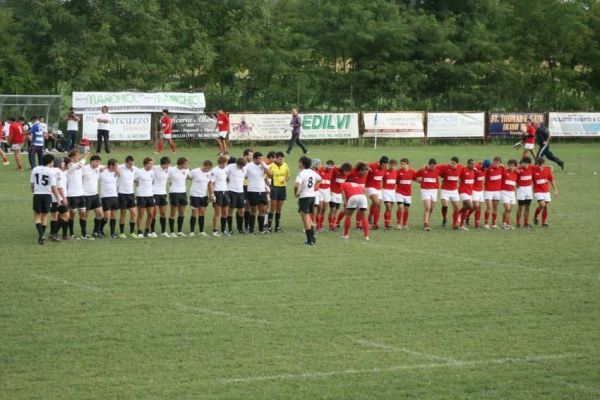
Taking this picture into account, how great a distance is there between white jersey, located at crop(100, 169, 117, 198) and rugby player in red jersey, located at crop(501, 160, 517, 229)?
8947 mm

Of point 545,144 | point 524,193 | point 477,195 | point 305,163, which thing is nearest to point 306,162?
point 305,163

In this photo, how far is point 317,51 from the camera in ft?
187

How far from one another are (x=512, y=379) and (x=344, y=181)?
1198 centimetres

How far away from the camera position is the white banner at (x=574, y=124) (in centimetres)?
5066

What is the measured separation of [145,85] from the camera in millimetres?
50594

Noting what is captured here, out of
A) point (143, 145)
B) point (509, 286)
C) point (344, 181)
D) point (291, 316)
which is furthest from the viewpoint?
point (143, 145)

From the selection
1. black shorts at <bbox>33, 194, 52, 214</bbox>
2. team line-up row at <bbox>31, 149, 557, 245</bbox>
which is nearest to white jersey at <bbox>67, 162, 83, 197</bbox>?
team line-up row at <bbox>31, 149, 557, 245</bbox>

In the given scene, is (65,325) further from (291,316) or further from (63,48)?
(63,48)

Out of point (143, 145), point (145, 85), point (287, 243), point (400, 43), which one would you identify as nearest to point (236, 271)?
point (287, 243)

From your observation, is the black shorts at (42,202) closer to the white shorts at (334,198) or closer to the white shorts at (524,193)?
the white shorts at (334,198)

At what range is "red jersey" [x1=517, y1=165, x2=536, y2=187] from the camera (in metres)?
24.7

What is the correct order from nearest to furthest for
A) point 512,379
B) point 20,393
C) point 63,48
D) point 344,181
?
point 20,393 → point 512,379 → point 344,181 → point 63,48

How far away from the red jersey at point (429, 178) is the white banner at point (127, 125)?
19662 millimetres

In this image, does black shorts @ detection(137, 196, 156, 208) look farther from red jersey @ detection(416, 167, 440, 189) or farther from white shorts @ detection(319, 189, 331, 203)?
red jersey @ detection(416, 167, 440, 189)
